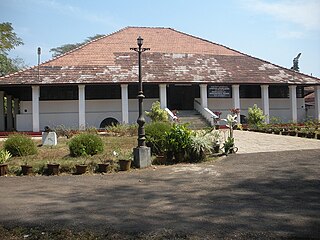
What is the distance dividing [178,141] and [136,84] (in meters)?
13.4

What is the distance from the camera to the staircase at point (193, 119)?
72.7 ft

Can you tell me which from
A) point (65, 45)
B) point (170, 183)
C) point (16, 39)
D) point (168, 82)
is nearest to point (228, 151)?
point (170, 183)

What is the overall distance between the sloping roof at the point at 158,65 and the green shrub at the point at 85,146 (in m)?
11.5

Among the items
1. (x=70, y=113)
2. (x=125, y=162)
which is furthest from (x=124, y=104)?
(x=125, y=162)

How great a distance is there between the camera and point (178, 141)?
1051 centimetres

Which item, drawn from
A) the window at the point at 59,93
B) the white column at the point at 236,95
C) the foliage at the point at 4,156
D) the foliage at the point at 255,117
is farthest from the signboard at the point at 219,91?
the foliage at the point at 4,156

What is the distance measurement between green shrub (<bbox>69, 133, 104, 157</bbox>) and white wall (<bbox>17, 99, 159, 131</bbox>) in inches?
486

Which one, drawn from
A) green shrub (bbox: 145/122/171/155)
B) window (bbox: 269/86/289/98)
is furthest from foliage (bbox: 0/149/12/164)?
window (bbox: 269/86/289/98)

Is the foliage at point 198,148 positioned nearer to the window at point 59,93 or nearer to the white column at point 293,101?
the window at point 59,93

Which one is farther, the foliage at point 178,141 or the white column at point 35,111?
the white column at point 35,111

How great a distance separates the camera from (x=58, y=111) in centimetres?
2384

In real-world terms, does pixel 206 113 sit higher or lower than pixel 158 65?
lower

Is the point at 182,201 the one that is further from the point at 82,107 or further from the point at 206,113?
the point at 206,113

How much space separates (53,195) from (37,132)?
1650 cm
